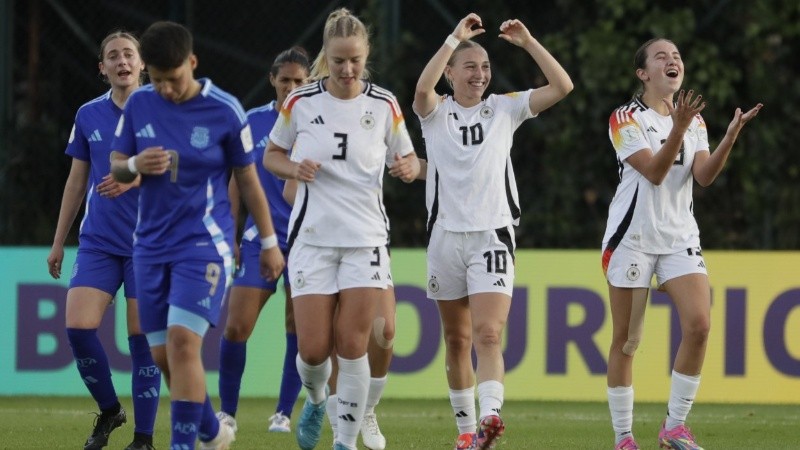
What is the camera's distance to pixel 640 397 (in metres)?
11.8

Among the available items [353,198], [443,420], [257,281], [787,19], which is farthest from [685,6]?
[353,198]

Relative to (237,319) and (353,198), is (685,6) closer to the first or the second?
(237,319)

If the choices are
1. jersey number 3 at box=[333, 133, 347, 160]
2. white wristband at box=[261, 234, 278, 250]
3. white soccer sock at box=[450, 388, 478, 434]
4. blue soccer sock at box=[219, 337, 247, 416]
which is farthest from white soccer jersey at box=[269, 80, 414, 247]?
blue soccer sock at box=[219, 337, 247, 416]

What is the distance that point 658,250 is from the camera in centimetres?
790

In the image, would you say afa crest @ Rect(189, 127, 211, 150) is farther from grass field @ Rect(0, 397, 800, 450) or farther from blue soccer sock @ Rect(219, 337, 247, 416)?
blue soccer sock @ Rect(219, 337, 247, 416)

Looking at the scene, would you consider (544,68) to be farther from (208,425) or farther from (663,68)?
(208,425)

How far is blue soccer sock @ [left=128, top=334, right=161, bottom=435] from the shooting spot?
7.86 metres

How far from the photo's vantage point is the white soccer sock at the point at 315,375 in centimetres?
738

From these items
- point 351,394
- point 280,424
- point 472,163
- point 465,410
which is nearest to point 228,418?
point 280,424

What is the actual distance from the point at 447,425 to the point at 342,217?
3.11 metres

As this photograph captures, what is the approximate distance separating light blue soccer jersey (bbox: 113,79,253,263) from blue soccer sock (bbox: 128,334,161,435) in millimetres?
1372

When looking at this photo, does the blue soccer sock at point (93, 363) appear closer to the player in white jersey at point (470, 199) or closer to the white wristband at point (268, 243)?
the white wristband at point (268, 243)

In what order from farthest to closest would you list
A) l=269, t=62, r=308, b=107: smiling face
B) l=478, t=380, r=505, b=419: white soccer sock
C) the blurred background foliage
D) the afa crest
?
the blurred background foliage
l=269, t=62, r=308, b=107: smiling face
l=478, t=380, r=505, b=419: white soccer sock
the afa crest

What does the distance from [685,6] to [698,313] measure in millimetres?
6827
